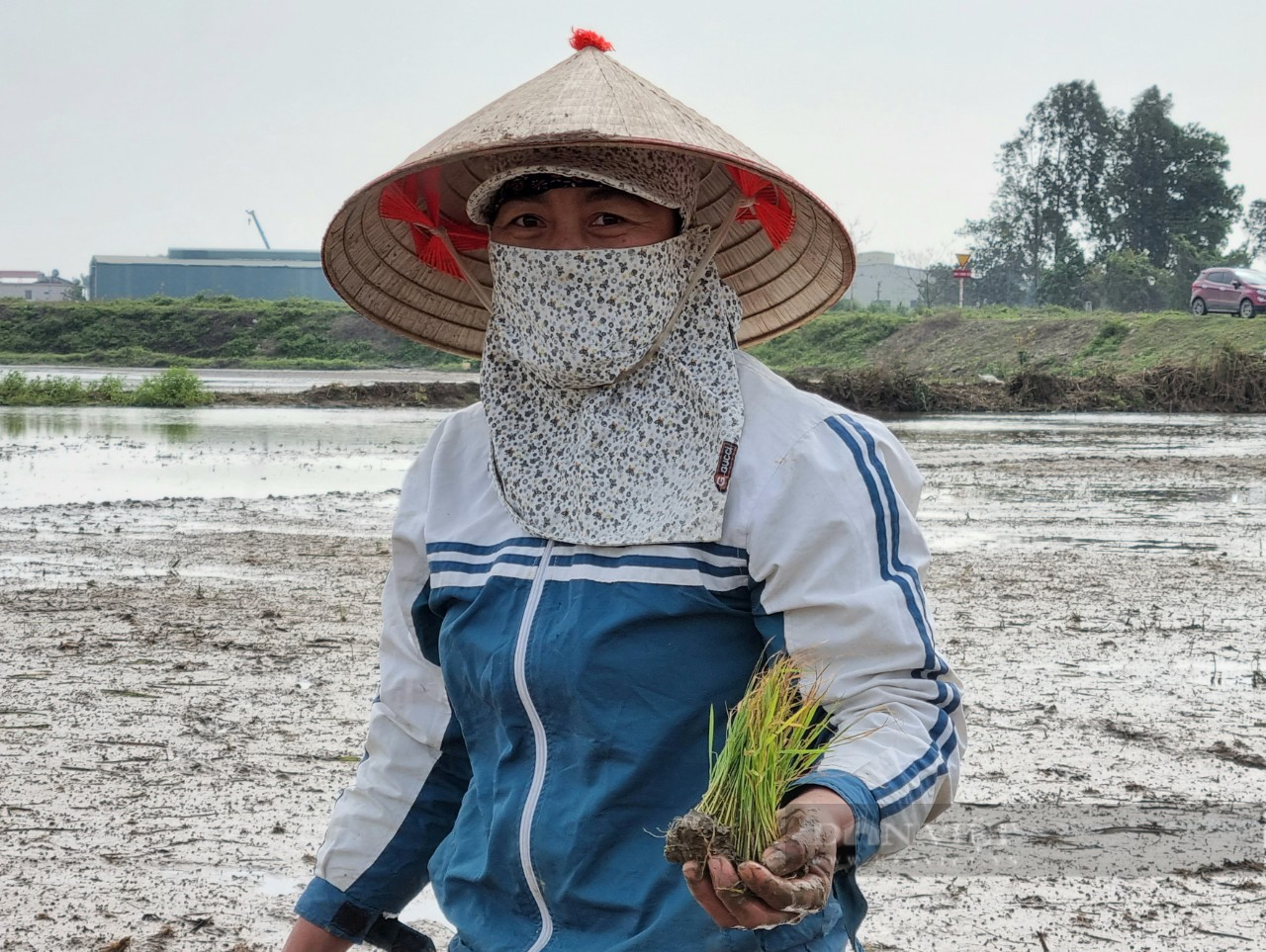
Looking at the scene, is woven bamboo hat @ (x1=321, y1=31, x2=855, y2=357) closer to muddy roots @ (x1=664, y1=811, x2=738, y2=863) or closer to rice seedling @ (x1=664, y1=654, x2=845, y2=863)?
rice seedling @ (x1=664, y1=654, x2=845, y2=863)

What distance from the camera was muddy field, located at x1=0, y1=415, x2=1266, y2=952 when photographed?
3.66 m

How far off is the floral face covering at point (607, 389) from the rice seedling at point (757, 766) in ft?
0.85

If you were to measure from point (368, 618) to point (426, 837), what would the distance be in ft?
17.3

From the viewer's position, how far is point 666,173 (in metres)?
2.00

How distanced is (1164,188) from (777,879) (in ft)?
219

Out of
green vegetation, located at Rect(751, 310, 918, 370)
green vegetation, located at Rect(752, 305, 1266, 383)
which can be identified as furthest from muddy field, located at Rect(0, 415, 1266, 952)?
green vegetation, located at Rect(751, 310, 918, 370)

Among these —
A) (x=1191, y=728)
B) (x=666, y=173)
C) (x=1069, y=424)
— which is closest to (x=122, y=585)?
(x=1191, y=728)

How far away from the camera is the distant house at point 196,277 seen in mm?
85688

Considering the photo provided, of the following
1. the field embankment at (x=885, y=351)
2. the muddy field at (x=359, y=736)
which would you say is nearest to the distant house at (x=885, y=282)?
the field embankment at (x=885, y=351)

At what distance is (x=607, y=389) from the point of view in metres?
1.94

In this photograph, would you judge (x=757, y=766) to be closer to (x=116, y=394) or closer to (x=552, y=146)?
(x=552, y=146)

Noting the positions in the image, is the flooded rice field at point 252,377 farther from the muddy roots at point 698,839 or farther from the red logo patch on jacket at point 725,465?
the muddy roots at point 698,839

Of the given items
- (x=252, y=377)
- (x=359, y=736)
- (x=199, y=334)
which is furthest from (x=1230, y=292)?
(x=199, y=334)

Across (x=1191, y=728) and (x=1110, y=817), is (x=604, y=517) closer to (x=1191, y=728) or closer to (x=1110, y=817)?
(x=1110, y=817)
